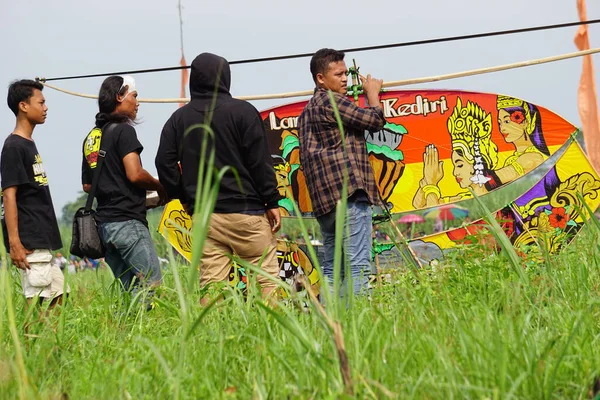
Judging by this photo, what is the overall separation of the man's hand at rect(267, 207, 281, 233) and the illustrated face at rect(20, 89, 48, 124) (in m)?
1.38

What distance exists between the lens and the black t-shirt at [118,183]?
4465mm

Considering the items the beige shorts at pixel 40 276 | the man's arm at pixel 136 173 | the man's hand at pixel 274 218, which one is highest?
the man's arm at pixel 136 173

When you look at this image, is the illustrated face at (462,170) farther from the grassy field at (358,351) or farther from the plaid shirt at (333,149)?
the grassy field at (358,351)

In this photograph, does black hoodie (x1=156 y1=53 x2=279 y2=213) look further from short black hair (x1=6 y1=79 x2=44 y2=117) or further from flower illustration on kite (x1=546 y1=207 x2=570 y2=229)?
flower illustration on kite (x1=546 y1=207 x2=570 y2=229)

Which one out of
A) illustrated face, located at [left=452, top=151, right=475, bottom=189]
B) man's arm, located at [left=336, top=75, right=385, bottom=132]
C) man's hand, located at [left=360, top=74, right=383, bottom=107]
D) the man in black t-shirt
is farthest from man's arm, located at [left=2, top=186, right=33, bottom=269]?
illustrated face, located at [left=452, top=151, right=475, bottom=189]

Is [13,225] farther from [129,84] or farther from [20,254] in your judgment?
[129,84]

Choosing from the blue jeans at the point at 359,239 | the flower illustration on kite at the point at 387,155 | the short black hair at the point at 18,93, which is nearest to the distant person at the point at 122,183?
the short black hair at the point at 18,93

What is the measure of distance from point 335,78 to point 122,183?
1.36 meters

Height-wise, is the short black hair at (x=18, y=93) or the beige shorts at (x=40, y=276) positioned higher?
the short black hair at (x=18, y=93)

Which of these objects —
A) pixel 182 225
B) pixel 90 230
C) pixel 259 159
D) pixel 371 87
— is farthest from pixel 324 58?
pixel 182 225

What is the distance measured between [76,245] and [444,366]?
9.09 ft

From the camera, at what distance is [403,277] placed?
3.52m

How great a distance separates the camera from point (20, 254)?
434 centimetres

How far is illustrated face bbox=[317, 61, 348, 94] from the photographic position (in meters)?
4.85
